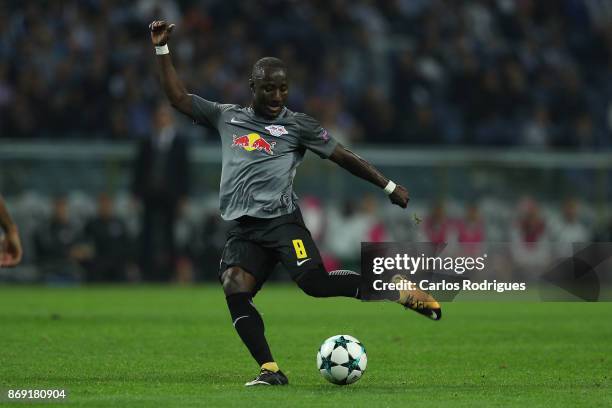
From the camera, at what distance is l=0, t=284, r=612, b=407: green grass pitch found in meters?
7.88

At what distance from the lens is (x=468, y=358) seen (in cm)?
1045

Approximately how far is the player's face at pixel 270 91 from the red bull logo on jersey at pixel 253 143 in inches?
6.6

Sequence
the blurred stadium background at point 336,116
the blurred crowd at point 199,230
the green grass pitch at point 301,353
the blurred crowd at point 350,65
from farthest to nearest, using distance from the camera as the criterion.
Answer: the blurred crowd at point 350,65 < the blurred stadium background at point 336,116 < the blurred crowd at point 199,230 < the green grass pitch at point 301,353

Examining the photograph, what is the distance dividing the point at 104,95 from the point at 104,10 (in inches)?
73.6

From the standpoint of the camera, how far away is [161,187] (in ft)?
67.7

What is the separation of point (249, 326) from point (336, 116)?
46.9ft

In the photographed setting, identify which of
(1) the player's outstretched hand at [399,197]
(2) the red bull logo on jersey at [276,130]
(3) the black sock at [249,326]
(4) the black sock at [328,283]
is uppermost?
(2) the red bull logo on jersey at [276,130]

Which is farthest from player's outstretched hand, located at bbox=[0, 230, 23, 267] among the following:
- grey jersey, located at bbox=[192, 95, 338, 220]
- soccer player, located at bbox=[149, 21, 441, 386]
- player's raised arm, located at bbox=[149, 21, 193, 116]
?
player's raised arm, located at bbox=[149, 21, 193, 116]

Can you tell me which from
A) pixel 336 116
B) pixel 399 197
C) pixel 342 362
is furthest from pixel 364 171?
pixel 336 116

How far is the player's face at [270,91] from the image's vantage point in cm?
853

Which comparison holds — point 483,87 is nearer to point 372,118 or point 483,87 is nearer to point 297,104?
point 372,118

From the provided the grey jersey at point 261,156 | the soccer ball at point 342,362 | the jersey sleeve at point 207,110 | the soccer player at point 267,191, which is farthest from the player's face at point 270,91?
the soccer ball at point 342,362

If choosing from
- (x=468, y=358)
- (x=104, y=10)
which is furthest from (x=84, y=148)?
(x=468, y=358)

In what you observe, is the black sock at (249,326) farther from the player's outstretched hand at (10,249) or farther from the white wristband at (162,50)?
the white wristband at (162,50)
